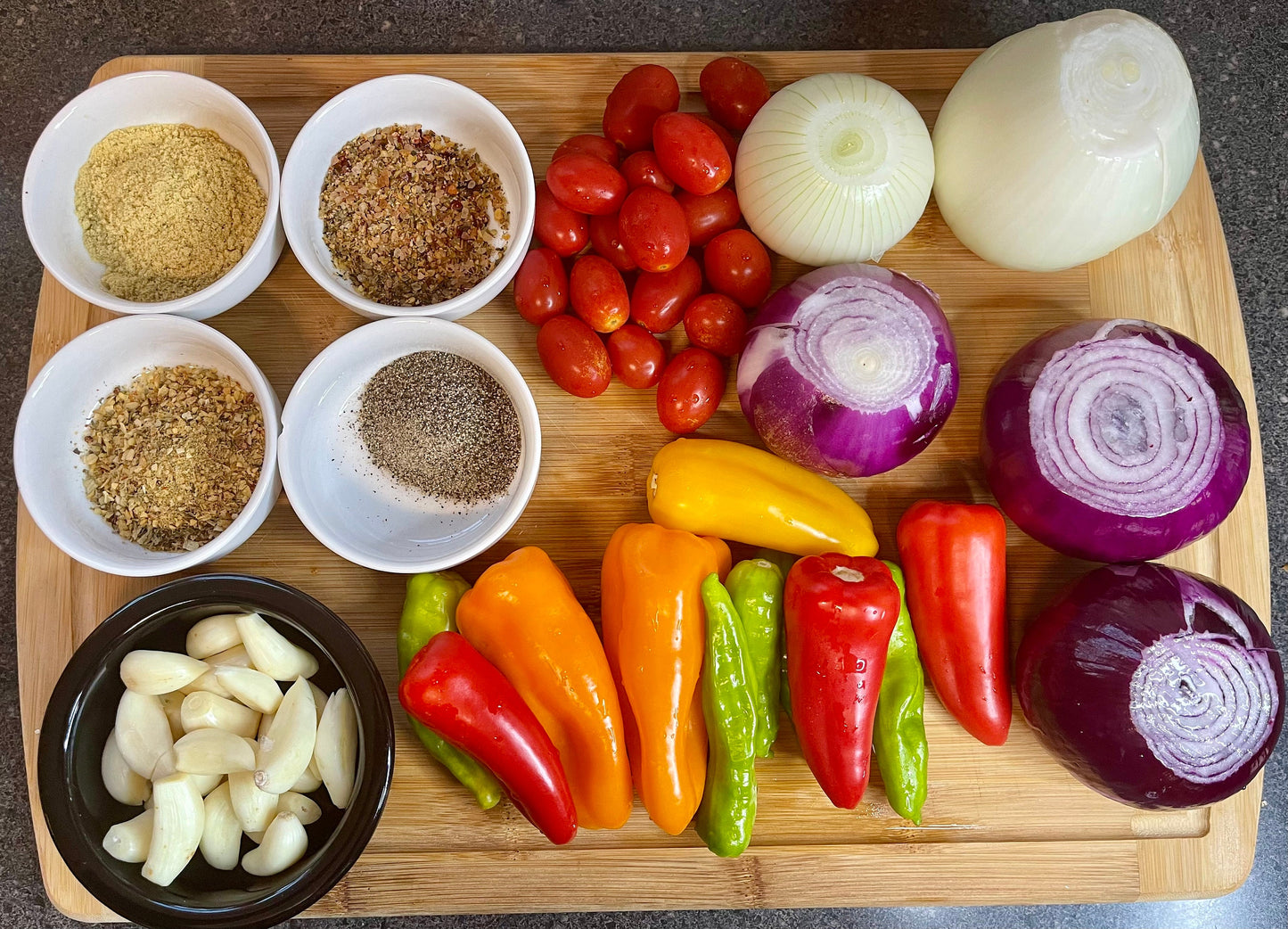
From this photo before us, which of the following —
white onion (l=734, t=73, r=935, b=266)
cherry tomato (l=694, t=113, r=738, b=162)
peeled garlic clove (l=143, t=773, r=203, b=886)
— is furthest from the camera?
cherry tomato (l=694, t=113, r=738, b=162)

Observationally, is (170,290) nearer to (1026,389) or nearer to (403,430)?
(403,430)

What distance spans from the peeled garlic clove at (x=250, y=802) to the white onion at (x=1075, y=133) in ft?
3.62

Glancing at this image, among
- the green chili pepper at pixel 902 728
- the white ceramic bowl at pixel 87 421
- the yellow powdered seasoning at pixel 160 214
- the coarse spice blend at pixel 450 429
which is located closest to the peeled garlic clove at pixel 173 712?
the white ceramic bowl at pixel 87 421

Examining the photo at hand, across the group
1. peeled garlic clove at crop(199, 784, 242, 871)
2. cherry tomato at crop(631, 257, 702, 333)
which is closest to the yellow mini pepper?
cherry tomato at crop(631, 257, 702, 333)

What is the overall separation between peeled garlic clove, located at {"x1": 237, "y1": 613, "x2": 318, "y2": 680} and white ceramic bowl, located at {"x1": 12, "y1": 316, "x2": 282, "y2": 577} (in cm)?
10

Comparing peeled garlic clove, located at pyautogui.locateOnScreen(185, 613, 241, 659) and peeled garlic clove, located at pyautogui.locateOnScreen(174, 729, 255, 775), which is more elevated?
peeled garlic clove, located at pyautogui.locateOnScreen(185, 613, 241, 659)

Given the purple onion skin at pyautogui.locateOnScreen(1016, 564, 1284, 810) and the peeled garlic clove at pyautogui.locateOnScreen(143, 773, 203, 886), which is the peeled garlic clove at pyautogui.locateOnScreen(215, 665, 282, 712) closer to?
the peeled garlic clove at pyautogui.locateOnScreen(143, 773, 203, 886)

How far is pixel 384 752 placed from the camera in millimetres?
959

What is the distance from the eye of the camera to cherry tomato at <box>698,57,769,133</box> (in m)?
1.12

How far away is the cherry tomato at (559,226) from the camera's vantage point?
1119 millimetres

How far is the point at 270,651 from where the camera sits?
100 centimetres

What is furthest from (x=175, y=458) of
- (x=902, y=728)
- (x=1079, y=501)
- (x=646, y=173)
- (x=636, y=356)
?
(x=1079, y=501)

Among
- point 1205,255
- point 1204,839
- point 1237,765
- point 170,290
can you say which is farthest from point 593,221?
point 1204,839

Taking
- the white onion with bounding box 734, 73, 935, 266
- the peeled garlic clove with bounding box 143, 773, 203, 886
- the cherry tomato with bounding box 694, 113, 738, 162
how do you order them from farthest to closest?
the cherry tomato with bounding box 694, 113, 738, 162
the white onion with bounding box 734, 73, 935, 266
the peeled garlic clove with bounding box 143, 773, 203, 886
